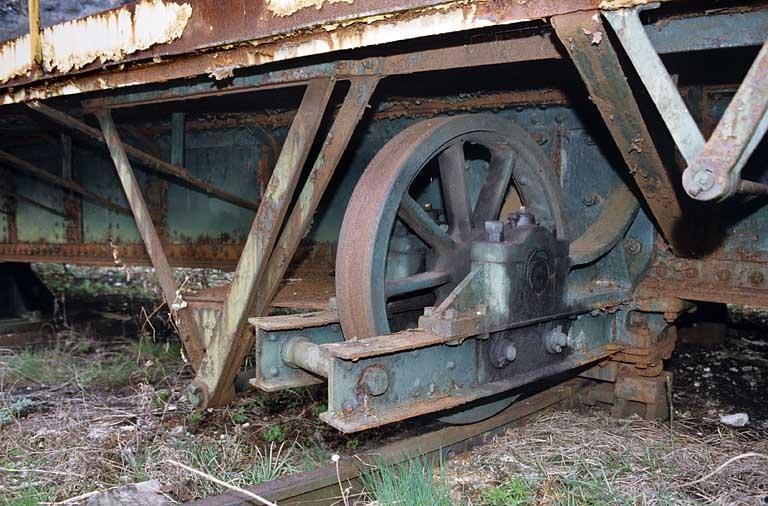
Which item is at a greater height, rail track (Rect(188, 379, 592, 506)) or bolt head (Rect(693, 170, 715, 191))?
bolt head (Rect(693, 170, 715, 191))

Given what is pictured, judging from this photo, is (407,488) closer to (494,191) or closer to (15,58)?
(494,191)

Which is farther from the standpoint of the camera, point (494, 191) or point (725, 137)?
point (494, 191)

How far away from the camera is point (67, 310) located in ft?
24.4

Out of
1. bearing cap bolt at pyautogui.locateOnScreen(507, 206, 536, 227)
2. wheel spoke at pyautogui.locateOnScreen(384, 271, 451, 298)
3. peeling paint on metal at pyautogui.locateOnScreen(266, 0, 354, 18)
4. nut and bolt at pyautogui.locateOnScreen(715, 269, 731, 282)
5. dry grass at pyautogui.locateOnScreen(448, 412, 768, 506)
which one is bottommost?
dry grass at pyautogui.locateOnScreen(448, 412, 768, 506)

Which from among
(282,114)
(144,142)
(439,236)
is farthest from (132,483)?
(144,142)

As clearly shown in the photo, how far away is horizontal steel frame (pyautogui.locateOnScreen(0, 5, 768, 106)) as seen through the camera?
7.24 ft

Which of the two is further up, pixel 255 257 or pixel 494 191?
pixel 494 191

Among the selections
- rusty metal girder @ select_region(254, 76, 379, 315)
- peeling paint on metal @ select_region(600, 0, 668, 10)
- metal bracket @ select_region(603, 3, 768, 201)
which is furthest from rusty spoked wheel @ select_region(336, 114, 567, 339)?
metal bracket @ select_region(603, 3, 768, 201)

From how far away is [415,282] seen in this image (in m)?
3.09

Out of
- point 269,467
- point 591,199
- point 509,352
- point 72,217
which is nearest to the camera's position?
point 509,352

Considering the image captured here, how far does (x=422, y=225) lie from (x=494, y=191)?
1.56ft

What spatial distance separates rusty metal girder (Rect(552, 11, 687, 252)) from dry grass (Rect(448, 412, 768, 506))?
3.29 feet

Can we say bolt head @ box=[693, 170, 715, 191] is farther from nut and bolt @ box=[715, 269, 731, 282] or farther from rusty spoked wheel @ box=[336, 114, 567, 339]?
nut and bolt @ box=[715, 269, 731, 282]

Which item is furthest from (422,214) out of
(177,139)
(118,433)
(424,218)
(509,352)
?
(177,139)
